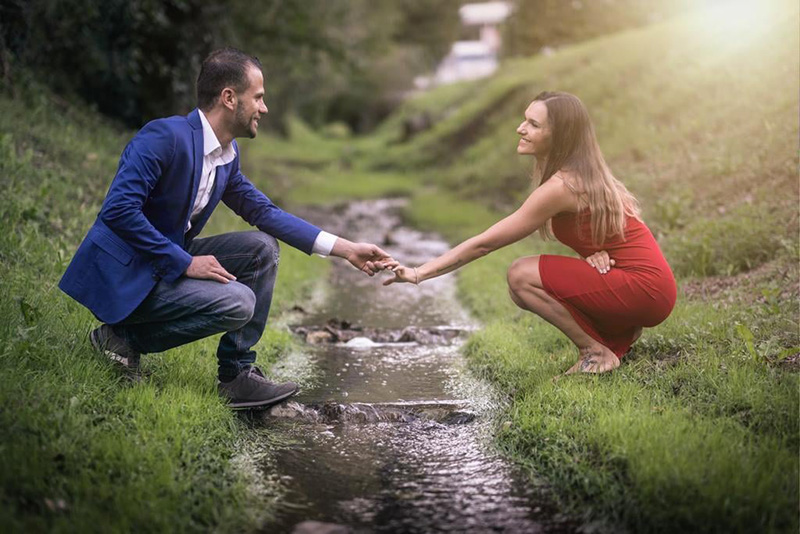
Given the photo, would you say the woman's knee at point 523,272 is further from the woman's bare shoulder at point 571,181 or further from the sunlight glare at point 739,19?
the sunlight glare at point 739,19

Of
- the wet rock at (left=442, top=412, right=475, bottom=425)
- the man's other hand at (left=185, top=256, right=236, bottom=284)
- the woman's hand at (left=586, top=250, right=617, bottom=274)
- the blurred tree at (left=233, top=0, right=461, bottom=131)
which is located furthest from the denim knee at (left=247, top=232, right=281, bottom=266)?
the blurred tree at (left=233, top=0, right=461, bottom=131)

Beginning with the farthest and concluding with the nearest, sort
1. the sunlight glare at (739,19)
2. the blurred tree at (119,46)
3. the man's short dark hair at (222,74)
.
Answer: the sunlight glare at (739,19) < the blurred tree at (119,46) < the man's short dark hair at (222,74)

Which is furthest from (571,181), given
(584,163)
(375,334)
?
(375,334)

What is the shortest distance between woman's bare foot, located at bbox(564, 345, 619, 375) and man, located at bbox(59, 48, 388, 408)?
178 cm

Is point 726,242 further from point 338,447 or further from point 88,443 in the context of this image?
point 88,443

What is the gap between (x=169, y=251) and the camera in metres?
4.22

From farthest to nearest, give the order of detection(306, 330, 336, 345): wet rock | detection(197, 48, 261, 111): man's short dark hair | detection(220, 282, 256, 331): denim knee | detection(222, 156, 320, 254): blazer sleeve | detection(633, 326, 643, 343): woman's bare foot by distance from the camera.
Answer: detection(306, 330, 336, 345): wet rock → detection(633, 326, 643, 343): woman's bare foot → detection(222, 156, 320, 254): blazer sleeve → detection(197, 48, 261, 111): man's short dark hair → detection(220, 282, 256, 331): denim knee

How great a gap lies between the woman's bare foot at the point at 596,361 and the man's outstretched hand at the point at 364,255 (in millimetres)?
1348

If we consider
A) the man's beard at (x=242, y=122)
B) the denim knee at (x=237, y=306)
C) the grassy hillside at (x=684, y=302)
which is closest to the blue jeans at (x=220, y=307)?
the denim knee at (x=237, y=306)

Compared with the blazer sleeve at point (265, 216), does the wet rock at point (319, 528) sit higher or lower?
lower

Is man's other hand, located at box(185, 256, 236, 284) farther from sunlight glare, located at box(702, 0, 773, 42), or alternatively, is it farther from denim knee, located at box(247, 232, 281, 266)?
sunlight glare, located at box(702, 0, 773, 42)

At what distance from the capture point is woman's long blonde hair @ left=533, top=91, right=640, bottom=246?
480 cm

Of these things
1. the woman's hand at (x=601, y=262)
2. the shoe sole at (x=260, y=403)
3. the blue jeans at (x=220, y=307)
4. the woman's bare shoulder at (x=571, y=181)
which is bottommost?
the shoe sole at (x=260, y=403)

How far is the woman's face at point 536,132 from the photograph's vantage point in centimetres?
496
